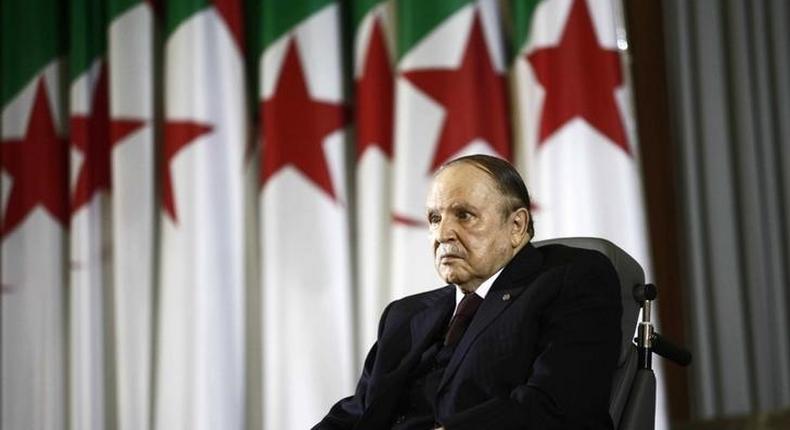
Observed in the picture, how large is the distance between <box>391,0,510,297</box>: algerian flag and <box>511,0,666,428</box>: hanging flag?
0.58 ft

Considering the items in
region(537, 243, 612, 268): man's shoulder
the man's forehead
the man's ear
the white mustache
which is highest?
the man's forehead

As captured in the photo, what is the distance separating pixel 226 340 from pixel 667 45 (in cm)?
190

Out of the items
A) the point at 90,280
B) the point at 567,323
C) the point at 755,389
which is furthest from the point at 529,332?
the point at 90,280

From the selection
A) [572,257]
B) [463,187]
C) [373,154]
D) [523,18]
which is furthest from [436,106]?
[572,257]

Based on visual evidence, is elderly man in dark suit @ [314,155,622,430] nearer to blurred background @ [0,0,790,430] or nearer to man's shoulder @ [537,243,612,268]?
man's shoulder @ [537,243,612,268]

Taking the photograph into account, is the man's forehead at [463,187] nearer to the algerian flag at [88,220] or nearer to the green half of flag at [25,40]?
the algerian flag at [88,220]

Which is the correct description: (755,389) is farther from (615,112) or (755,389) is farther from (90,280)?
(90,280)

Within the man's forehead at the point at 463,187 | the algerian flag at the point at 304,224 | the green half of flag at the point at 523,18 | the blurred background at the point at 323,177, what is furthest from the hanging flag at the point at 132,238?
the man's forehead at the point at 463,187

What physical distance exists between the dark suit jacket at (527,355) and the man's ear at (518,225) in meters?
0.03

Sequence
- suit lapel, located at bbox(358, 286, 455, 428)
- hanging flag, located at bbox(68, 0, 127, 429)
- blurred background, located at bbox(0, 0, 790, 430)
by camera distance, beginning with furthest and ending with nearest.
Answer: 1. hanging flag, located at bbox(68, 0, 127, 429)
2. blurred background, located at bbox(0, 0, 790, 430)
3. suit lapel, located at bbox(358, 286, 455, 428)

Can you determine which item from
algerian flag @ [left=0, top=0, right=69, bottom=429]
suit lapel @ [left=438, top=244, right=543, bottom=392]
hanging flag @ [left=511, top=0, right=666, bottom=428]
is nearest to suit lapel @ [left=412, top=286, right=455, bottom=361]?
suit lapel @ [left=438, top=244, right=543, bottom=392]

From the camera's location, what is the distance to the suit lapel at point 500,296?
2.20m

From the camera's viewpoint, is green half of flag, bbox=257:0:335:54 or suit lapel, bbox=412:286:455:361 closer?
suit lapel, bbox=412:286:455:361

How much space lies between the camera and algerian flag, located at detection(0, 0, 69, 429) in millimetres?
4133
